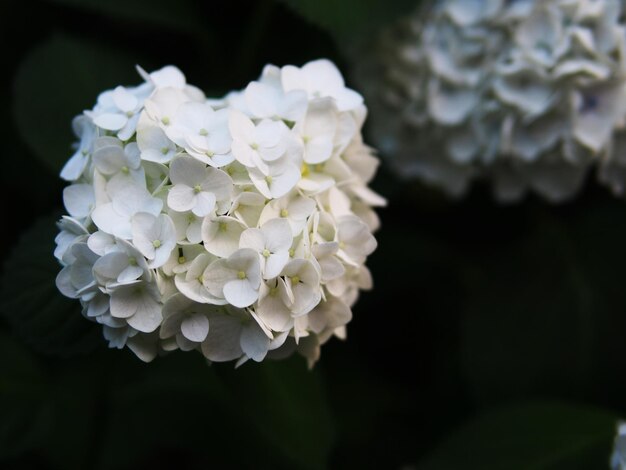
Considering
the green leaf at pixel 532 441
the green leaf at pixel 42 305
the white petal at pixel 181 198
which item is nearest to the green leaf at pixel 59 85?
the green leaf at pixel 42 305

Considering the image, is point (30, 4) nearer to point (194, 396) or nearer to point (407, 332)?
point (194, 396)

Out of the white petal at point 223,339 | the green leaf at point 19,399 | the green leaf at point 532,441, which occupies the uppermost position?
the white petal at point 223,339

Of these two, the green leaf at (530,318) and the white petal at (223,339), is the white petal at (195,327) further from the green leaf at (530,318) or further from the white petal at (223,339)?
the green leaf at (530,318)

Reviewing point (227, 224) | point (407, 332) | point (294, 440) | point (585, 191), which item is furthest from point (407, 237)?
point (227, 224)

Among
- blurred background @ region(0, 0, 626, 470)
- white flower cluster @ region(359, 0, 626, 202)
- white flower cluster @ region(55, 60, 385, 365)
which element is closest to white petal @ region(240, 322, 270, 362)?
white flower cluster @ region(55, 60, 385, 365)

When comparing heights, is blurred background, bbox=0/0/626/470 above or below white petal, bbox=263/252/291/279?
below

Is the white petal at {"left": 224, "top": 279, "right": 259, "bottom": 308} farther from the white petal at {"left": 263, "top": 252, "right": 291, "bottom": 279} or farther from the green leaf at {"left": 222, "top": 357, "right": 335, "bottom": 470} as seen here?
the green leaf at {"left": 222, "top": 357, "right": 335, "bottom": 470}
